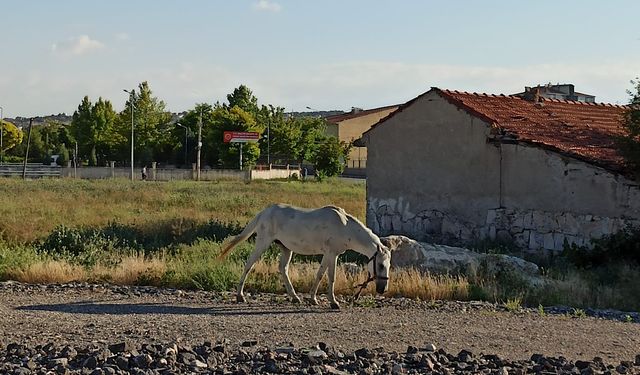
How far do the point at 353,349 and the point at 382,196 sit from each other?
16.6m

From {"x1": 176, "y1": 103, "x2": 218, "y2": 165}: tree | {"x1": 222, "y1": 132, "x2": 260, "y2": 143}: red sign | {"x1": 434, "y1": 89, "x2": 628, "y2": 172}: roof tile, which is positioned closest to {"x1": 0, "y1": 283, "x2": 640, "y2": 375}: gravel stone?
{"x1": 434, "y1": 89, "x2": 628, "y2": 172}: roof tile

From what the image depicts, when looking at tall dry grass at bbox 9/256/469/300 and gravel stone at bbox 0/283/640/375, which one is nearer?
gravel stone at bbox 0/283/640/375

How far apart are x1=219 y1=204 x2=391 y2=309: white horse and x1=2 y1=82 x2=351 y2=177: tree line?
7226cm

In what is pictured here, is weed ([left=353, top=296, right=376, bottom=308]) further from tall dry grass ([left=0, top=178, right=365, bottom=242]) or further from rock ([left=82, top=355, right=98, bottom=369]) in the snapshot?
tall dry grass ([left=0, top=178, right=365, bottom=242])

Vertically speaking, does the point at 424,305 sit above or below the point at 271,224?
below

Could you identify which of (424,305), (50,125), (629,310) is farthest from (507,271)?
(50,125)

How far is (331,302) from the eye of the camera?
13.0 m

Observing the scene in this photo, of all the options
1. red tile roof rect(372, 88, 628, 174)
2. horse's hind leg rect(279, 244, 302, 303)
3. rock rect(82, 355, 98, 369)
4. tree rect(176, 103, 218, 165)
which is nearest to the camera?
rock rect(82, 355, 98, 369)

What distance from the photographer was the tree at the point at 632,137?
1934cm

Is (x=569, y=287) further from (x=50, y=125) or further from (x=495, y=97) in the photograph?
(x=50, y=125)

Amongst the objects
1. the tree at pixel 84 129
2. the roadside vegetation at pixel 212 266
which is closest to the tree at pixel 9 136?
the tree at pixel 84 129

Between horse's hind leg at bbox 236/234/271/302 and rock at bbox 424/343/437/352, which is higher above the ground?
horse's hind leg at bbox 236/234/271/302

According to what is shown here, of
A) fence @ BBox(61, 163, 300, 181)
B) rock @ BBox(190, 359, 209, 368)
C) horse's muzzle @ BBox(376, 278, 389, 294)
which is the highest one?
fence @ BBox(61, 163, 300, 181)

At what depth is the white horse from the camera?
520 inches
